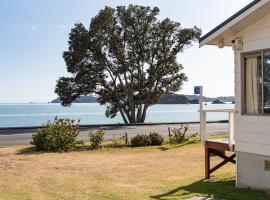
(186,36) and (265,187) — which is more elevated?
(186,36)

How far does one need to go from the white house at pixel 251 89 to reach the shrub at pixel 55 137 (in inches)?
436

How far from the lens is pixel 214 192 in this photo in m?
11.9

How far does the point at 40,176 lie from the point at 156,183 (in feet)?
11.9

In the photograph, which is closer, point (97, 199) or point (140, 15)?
point (97, 199)

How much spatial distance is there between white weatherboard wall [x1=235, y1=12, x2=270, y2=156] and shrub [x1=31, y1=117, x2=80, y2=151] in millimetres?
11158

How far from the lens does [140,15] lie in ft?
149

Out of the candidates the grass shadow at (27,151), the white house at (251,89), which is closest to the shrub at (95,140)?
the grass shadow at (27,151)

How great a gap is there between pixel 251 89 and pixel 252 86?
0.29 ft

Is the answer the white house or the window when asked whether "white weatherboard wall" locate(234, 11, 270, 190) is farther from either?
the window

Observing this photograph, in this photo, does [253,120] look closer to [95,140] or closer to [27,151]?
[95,140]

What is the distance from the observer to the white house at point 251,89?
1188cm

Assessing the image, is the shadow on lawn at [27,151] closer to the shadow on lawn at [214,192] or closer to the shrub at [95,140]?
the shrub at [95,140]

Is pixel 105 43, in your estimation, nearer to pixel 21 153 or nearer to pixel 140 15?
pixel 140 15

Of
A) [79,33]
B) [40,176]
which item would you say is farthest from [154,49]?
[40,176]
